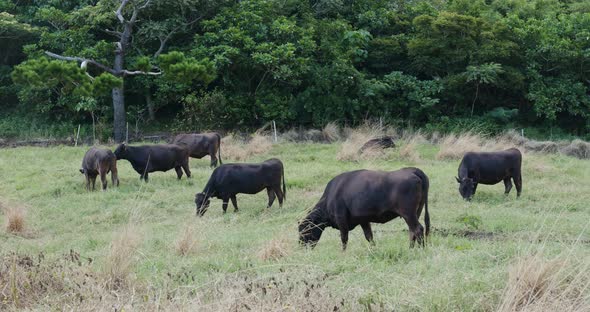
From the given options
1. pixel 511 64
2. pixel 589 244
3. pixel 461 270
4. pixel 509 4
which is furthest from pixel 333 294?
pixel 509 4

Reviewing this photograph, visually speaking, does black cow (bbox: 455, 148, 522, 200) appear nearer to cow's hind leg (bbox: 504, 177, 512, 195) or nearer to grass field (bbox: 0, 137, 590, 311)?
cow's hind leg (bbox: 504, 177, 512, 195)

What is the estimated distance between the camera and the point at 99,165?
17.5m

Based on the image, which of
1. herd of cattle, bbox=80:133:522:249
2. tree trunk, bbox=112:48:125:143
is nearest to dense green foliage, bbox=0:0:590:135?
tree trunk, bbox=112:48:125:143

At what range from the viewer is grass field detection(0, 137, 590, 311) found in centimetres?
548

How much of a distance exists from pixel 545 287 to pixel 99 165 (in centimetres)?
1406

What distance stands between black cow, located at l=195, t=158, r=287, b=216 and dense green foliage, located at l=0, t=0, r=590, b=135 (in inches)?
521

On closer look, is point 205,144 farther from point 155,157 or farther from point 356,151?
point 356,151

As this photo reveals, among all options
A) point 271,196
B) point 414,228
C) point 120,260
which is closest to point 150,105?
point 271,196

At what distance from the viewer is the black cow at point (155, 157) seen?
18906mm

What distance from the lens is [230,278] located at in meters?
6.38

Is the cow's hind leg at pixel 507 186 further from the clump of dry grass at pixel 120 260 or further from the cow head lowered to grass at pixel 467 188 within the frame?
the clump of dry grass at pixel 120 260

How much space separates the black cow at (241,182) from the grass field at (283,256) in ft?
1.39

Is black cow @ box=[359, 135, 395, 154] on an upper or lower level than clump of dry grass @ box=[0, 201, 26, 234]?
upper

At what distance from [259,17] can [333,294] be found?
25.1 metres
